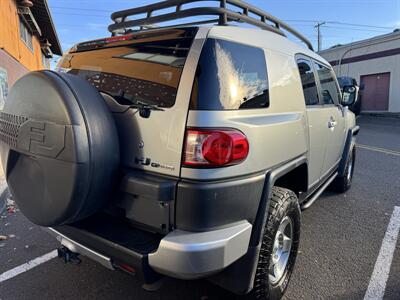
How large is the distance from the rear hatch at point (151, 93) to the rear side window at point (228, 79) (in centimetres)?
8

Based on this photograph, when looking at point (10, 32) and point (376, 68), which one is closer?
point (10, 32)

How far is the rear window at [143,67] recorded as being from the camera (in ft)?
6.93

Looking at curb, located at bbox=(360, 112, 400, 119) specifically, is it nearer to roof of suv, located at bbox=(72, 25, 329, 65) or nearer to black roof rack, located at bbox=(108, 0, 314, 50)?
black roof rack, located at bbox=(108, 0, 314, 50)

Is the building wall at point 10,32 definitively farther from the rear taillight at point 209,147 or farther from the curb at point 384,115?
the curb at point 384,115

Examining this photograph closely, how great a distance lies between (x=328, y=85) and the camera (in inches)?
164

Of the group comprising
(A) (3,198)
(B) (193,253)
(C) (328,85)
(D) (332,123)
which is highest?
(C) (328,85)

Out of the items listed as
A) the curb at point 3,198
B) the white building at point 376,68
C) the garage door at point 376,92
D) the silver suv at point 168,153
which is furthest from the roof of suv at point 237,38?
the garage door at point 376,92

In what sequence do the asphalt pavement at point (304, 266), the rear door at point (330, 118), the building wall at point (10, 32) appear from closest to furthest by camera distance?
the asphalt pavement at point (304, 266), the rear door at point (330, 118), the building wall at point (10, 32)

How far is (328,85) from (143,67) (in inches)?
106

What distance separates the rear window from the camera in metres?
2.11

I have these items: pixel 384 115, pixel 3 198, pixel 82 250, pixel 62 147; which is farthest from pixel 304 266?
pixel 384 115

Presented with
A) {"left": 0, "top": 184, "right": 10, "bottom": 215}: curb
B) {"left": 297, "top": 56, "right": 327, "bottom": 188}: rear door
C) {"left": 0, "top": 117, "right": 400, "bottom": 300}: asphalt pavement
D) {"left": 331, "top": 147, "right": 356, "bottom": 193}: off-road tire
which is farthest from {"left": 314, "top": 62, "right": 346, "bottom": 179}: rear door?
{"left": 0, "top": 184, "right": 10, "bottom": 215}: curb

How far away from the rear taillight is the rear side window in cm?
15

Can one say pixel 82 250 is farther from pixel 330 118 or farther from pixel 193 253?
A: pixel 330 118
